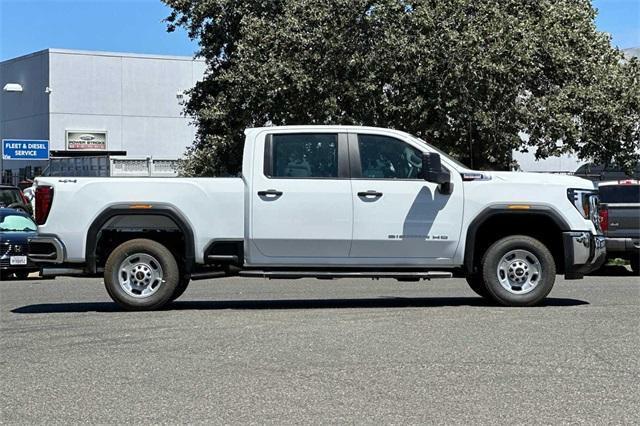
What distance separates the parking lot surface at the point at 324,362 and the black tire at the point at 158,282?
0.21 m

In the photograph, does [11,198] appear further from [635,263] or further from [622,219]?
[635,263]

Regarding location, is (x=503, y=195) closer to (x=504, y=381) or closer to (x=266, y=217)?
(x=266, y=217)

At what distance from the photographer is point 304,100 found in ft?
84.7

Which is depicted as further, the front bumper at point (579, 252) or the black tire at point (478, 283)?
the black tire at point (478, 283)

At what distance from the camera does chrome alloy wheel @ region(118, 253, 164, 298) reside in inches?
425

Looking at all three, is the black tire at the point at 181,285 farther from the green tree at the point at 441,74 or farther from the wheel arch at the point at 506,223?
the green tree at the point at 441,74

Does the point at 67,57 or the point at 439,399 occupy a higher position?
the point at 67,57

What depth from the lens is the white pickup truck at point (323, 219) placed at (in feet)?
35.2

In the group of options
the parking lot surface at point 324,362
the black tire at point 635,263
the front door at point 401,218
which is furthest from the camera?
the black tire at point 635,263

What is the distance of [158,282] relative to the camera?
10.8 m

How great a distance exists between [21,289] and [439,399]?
1018cm

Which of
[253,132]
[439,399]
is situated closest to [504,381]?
[439,399]

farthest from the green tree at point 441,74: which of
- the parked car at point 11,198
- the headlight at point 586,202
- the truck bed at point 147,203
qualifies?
the truck bed at point 147,203

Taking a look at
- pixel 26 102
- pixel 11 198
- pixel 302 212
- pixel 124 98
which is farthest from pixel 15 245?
pixel 26 102
